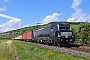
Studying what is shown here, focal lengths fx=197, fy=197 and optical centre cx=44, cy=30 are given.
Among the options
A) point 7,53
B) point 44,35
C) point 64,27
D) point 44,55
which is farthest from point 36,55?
point 44,35

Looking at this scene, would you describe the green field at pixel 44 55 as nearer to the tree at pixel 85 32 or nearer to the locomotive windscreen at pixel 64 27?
the locomotive windscreen at pixel 64 27

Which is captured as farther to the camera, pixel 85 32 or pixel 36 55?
pixel 85 32

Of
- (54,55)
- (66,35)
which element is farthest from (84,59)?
(66,35)

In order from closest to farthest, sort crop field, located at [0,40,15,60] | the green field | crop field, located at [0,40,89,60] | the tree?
the green field, crop field, located at [0,40,89,60], crop field, located at [0,40,15,60], the tree

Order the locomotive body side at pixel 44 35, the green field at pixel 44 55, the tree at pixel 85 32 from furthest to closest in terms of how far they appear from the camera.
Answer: the tree at pixel 85 32 → the locomotive body side at pixel 44 35 → the green field at pixel 44 55

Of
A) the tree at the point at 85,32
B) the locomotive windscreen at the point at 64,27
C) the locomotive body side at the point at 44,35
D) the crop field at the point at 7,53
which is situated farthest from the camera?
the tree at the point at 85,32

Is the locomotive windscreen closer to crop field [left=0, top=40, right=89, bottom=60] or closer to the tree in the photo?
crop field [left=0, top=40, right=89, bottom=60]

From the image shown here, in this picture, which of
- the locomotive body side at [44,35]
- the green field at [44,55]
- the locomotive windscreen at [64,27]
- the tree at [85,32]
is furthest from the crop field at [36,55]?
the tree at [85,32]

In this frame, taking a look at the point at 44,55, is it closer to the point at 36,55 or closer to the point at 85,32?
the point at 36,55

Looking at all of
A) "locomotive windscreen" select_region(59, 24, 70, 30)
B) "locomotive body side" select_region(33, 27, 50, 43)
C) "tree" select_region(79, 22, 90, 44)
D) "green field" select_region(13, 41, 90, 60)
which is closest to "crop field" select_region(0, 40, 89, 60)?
"green field" select_region(13, 41, 90, 60)

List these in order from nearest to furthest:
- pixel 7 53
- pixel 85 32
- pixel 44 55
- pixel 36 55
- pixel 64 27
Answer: pixel 44 55 < pixel 36 55 < pixel 64 27 < pixel 7 53 < pixel 85 32

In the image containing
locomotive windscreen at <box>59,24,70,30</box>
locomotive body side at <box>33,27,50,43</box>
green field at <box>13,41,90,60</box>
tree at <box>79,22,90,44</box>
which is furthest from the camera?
tree at <box>79,22,90,44</box>

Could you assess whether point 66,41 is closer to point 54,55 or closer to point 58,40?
point 58,40

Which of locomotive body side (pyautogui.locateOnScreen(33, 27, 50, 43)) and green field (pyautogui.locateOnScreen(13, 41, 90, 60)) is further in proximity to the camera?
locomotive body side (pyautogui.locateOnScreen(33, 27, 50, 43))
